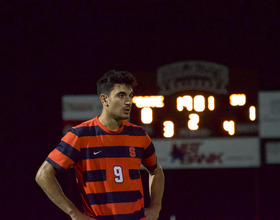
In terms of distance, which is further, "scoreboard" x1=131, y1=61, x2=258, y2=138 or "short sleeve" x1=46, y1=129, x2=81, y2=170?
"scoreboard" x1=131, y1=61, x2=258, y2=138

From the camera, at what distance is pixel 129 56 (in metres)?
4.03

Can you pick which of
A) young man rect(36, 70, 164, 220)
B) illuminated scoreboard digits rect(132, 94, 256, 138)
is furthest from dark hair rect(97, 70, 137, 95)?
illuminated scoreboard digits rect(132, 94, 256, 138)

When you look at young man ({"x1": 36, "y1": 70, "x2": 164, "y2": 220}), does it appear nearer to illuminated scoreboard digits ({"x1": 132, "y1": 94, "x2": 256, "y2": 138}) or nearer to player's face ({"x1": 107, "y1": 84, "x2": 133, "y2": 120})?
player's face ({"x1": 107, "y1": 84, "x2": 133, "y2": 120})

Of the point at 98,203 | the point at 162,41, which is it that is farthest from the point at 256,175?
the point at 98,203

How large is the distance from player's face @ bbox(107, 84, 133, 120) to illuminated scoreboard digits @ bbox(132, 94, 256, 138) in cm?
215

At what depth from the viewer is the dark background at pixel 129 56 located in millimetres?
4070

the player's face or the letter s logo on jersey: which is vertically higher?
the player's face

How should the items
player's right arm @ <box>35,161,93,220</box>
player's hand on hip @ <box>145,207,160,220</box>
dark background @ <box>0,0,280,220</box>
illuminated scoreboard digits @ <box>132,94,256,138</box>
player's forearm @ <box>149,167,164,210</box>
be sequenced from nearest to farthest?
player's right arm @ <box>35,161,93,220</box> → player's hand on hip @ <box>145,207,160,220</box> → player's forearm @ <box>149,167,164,210</box> → illuminated scoreboard digits @ <box>132,94,256,138</box> → dark background @ <box>0,0,280,220</box>

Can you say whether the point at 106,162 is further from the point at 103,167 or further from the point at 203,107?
the point at 203,107

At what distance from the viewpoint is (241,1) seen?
13.7 feet

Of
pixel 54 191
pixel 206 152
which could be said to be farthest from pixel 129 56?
pixel 54 191

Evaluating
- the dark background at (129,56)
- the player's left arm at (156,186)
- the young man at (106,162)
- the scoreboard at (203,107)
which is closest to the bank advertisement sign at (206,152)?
the scoreboard at (203,107)

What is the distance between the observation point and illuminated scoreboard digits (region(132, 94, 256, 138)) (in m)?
3.70

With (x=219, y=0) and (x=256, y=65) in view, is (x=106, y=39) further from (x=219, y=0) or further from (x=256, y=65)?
(x=256, y=65)
